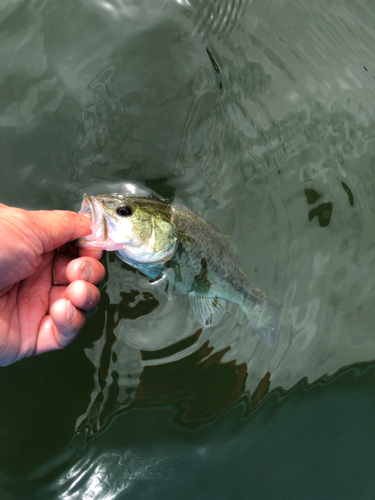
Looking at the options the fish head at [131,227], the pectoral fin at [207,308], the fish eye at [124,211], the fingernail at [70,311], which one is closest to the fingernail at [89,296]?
the fingernail at [70,311]

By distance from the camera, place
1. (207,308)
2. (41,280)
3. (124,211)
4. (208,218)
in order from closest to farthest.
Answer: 1. (124,211)
2. (41,280)
3. (207,308)
4. (208,218)

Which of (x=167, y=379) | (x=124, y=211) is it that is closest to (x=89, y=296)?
(x=124, y=211)

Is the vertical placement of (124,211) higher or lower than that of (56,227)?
higher

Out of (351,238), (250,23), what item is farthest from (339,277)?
(250,23)

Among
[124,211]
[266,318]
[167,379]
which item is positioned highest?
[124,211]

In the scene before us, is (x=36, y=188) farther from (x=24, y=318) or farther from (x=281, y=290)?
(x=281, y=290)

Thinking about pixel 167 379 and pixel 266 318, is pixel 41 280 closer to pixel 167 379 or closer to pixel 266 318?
pixel 167 379

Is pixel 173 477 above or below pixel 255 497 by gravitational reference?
below
